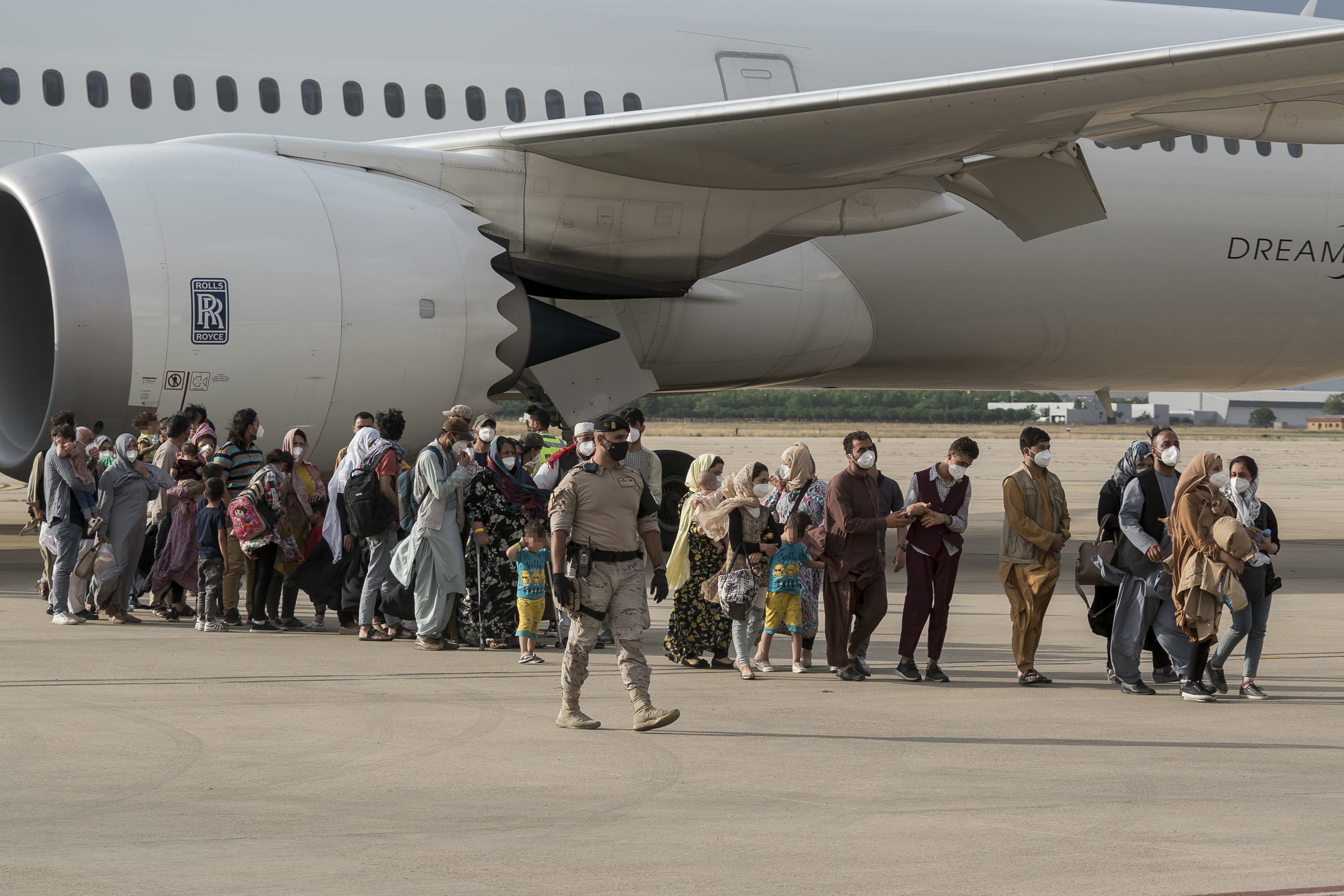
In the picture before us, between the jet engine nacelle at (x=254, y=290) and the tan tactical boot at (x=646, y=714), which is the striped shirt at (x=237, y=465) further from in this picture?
the tan tactical boot at (x=646, y=714)

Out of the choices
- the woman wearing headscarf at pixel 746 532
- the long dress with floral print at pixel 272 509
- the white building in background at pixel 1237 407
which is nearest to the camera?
the woman wearing headscarf at pixel 746 532

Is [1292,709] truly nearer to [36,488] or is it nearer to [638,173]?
[638,173]

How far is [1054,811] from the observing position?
19.4ft

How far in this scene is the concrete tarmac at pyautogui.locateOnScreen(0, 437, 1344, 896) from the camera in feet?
16.4

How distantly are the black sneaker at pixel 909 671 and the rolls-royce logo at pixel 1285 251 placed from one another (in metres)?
8.36

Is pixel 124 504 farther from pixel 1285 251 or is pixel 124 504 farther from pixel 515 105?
pixel 1285 251

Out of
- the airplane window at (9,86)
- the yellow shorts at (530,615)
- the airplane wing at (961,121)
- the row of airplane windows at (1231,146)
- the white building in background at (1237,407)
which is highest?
the white building in background at (1237,407)

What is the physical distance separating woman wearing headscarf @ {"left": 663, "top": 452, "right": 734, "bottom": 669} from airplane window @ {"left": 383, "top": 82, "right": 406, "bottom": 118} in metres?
5.38

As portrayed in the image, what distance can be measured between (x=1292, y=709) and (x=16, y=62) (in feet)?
35.5

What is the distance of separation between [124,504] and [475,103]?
5.01 meters

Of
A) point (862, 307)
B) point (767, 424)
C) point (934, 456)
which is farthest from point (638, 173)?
point (767, 424)

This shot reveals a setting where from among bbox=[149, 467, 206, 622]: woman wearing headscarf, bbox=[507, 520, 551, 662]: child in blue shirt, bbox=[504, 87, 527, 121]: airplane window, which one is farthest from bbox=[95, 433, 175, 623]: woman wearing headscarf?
bbox=[504, 87, 527, 121]: airplane window

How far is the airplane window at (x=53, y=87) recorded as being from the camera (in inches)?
500

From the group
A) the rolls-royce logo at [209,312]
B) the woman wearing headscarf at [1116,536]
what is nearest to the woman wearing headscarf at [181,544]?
the rolls-royce logo at [209,312]
